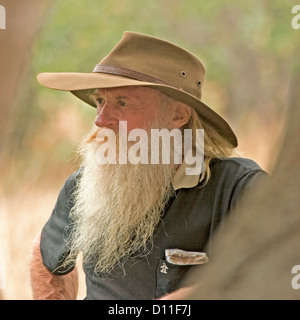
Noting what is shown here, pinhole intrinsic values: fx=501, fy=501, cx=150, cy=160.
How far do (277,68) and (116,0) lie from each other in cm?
131

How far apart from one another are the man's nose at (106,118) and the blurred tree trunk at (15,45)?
49 centimetres

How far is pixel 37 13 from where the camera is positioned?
0.98 metres

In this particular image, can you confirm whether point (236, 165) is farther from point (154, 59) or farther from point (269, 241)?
point (269, 241)

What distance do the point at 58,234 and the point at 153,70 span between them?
604 mm

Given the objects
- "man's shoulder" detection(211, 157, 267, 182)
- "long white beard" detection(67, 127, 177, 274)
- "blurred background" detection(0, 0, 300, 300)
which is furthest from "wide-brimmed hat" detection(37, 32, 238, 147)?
"blurred background" detection(0, 0, 300, 300)

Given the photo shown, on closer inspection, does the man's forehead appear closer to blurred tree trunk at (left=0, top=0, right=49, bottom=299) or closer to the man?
the man

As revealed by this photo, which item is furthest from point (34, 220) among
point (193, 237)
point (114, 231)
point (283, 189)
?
point (283, 189)

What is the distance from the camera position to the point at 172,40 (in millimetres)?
3221

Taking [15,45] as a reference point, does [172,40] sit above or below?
above

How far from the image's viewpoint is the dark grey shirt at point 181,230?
53.4 inches

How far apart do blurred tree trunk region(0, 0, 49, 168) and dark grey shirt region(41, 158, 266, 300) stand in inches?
23.0

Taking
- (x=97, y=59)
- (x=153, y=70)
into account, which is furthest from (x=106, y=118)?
(x=97, y=59)

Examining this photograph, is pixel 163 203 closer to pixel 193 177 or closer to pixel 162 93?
pixel 193 177

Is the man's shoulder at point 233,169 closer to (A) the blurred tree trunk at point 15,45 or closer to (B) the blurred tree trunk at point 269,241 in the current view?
(A) the blurred tree trunk at point 15,45
